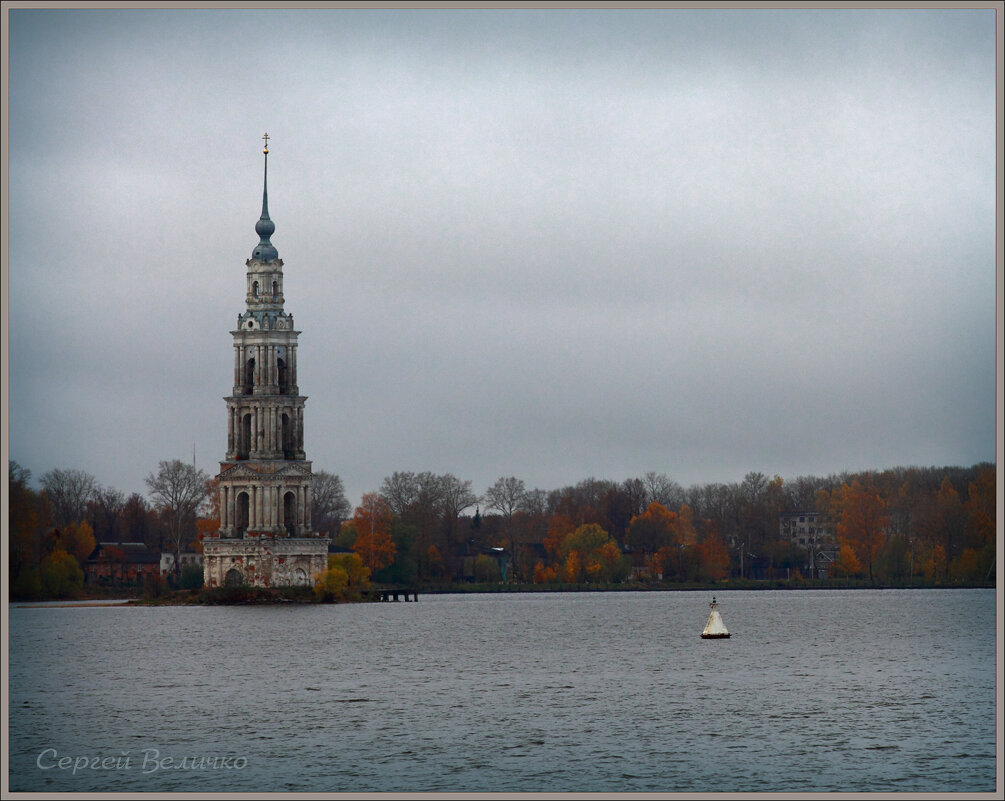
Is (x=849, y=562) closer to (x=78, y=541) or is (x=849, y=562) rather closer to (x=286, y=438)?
(x=286, y=438)

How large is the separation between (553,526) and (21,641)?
96.5 metres

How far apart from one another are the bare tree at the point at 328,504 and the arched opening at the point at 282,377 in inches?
1985

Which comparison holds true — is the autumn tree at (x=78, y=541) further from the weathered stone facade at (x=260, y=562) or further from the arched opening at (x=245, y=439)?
the arched opening at (x=245, y=439)

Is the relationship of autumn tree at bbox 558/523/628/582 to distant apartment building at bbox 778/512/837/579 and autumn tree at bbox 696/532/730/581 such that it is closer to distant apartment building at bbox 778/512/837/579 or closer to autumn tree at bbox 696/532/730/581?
autumn tree at bbox 696/532/730/581

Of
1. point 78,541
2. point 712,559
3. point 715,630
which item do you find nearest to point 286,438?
point 78,541

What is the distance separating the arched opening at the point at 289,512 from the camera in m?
133

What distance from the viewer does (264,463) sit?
132 m

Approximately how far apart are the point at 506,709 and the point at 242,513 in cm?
8545

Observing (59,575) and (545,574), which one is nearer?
(59,575)

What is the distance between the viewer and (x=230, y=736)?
4588cm

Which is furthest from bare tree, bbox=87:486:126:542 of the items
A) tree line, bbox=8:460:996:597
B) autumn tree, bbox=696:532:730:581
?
autumn tree, bbox=696:532:730:581

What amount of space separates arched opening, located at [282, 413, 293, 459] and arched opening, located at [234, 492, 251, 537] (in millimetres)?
4788

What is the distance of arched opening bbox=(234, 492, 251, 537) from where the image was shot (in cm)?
13312

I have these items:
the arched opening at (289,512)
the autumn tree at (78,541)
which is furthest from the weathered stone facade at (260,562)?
the autumn tree at (78,541)
